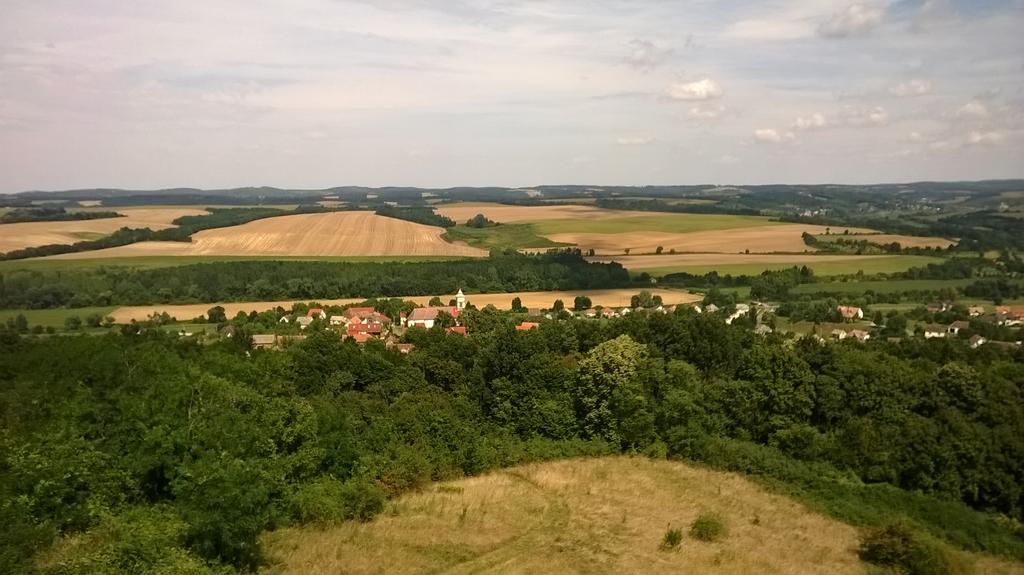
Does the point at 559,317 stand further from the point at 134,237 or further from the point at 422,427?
the point at 134,237

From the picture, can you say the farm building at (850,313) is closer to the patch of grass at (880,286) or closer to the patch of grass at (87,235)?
the patch of grass at (880,286)

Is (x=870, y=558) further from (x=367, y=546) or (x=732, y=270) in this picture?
(x=732, y=270)

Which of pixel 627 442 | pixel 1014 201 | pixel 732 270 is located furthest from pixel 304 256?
pixel 1014 201

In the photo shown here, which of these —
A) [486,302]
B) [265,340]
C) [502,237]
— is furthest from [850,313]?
[502,237]

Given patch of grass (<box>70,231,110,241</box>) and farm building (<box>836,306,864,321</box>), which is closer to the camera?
farm building (<box>836,306,864,321</box>)

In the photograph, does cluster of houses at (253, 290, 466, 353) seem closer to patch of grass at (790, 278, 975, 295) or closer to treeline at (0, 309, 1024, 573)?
treeline at (0, 309, 1024, 573)

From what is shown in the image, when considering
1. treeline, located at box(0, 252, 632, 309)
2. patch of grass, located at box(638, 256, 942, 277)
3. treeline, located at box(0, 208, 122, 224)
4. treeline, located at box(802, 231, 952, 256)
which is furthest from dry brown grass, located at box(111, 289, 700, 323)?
treeline, located at box(0, 208, 122, 224)
